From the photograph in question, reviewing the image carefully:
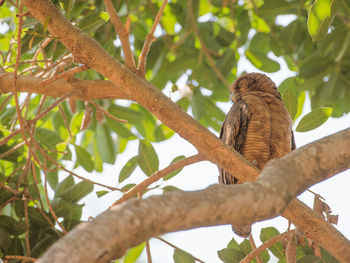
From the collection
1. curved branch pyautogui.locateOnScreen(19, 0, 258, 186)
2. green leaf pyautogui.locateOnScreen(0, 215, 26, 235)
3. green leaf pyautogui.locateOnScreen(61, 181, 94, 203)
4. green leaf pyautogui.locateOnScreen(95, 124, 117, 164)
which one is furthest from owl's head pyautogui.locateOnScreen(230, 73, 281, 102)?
green leaf pyautogui.locateOnScreen(0, 215, 26, 235)

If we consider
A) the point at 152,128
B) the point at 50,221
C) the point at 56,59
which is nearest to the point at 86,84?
the point at 56,59

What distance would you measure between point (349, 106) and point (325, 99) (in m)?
0.37

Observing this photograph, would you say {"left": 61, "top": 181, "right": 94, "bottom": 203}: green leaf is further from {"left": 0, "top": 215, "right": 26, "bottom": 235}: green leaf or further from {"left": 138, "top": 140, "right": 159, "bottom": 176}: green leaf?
{"left": 138, "top": 140, "right": 159, "bottom": 176}: green leaf

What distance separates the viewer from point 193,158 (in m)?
2.27

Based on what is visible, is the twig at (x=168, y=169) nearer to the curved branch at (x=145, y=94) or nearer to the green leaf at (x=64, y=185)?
the curved branch at (x=145, y=94)

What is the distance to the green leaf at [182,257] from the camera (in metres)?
2.67

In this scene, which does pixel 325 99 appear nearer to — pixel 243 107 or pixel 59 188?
pixel 243 107

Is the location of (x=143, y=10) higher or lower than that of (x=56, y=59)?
higher

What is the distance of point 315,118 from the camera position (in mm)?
2850

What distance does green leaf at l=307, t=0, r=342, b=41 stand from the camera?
244cm

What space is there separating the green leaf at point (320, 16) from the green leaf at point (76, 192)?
184 cm

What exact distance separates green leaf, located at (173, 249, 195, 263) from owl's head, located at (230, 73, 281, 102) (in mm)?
1424

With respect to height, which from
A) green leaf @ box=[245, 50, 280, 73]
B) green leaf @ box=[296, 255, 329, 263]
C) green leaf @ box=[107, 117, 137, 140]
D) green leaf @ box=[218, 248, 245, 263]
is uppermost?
green leaf @ box=[245, 50, 280, 73]

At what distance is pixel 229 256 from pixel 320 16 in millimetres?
1554
